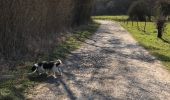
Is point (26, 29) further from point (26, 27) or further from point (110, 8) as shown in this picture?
point (110, 8)

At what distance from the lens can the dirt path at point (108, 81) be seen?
10.5 metres

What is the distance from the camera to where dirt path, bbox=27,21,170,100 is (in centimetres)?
1048

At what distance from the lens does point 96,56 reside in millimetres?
18516

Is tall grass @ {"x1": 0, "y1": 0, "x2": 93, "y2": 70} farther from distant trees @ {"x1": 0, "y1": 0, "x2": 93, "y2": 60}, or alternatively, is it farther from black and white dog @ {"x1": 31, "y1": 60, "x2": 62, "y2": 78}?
black and white dog @ {"x1": 31, "y1": 60, "x2": 62, "y2": 78}

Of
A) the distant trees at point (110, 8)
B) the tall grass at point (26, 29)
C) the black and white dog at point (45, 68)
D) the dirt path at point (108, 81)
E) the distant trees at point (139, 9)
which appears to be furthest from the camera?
the distant trees at point (110, 8)

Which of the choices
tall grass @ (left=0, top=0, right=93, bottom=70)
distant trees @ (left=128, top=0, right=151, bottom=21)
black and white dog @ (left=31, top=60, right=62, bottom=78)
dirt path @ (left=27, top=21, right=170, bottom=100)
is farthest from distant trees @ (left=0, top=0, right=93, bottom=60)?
distant trees @ (left=128, top=0, right=151, bottom=21)

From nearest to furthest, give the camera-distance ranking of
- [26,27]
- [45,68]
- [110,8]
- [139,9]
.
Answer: [45,68] < [26,27] < [139,9] < [110,8]

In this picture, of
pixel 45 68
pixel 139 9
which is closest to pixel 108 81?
pixel 45 68

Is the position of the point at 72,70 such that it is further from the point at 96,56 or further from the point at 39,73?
the point at 96,56

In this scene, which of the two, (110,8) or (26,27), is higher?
(26,27)

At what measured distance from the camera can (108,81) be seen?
40.6ft

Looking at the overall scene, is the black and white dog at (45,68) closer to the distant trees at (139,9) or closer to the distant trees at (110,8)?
the distant trees at (139,9)

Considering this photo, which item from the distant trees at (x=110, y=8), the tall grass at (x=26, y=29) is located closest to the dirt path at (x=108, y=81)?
the tall grass at (x=26, y=29)

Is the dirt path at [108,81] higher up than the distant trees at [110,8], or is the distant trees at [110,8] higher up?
the dirt path at [108,81]
